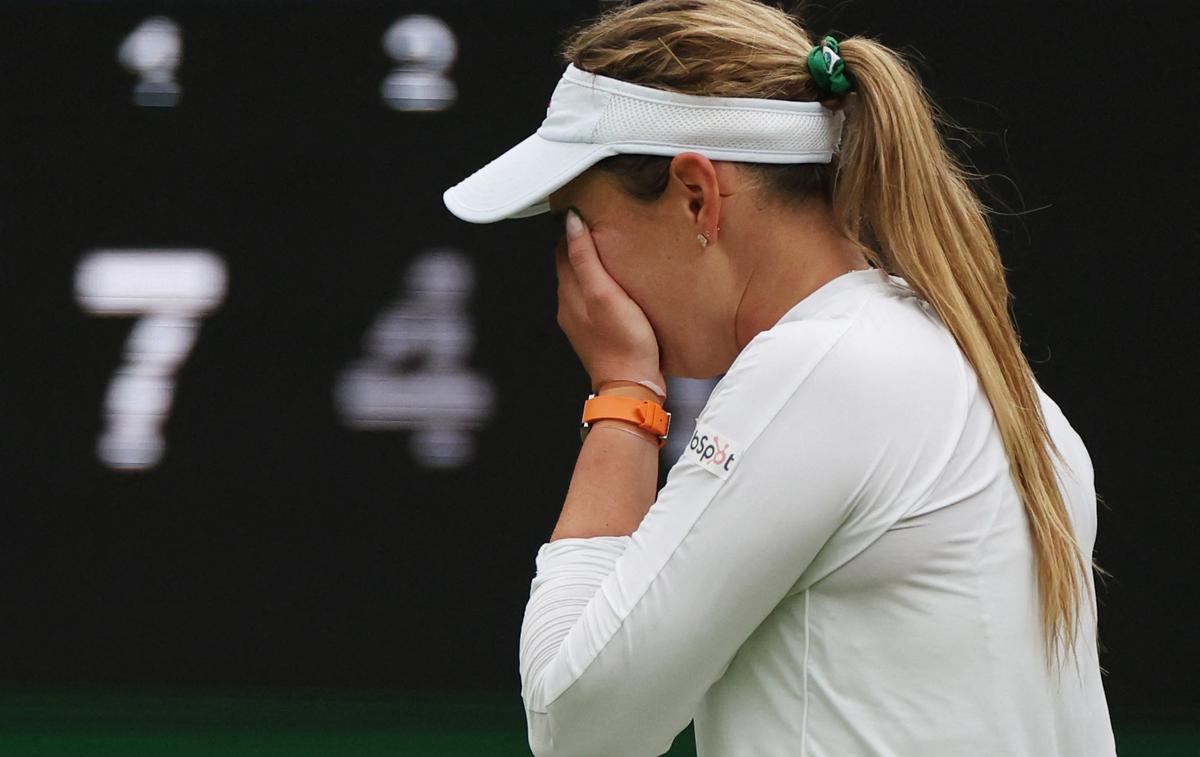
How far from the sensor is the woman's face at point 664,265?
122 cm

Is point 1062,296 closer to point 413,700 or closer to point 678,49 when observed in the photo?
point 413,700

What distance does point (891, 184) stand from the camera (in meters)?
1.15

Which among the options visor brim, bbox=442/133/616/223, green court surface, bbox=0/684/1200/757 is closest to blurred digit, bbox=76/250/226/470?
green court surface, bbox=0/684/1200/757

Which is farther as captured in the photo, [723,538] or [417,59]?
[417,59]

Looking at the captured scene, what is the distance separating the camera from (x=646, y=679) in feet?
3.41

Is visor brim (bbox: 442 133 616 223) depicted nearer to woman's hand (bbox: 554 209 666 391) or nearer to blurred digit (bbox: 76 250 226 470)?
woman's hand (bbox: 554 209 666 391)

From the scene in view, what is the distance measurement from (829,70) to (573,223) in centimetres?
24

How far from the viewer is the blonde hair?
42.7 inches

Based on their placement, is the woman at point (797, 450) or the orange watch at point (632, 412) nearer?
the woman at point (797, 450)

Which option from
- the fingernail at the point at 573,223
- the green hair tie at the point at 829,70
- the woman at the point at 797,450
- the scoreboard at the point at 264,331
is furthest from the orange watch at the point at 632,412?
the scoreboard at the point at 264,331

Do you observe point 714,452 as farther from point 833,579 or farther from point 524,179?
point 524,179

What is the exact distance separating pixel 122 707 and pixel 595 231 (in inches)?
56.4

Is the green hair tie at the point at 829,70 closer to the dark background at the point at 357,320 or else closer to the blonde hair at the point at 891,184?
the blonde hair at the point at 891,184

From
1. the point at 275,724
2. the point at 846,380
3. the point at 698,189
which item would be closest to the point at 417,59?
the point at 275,724
